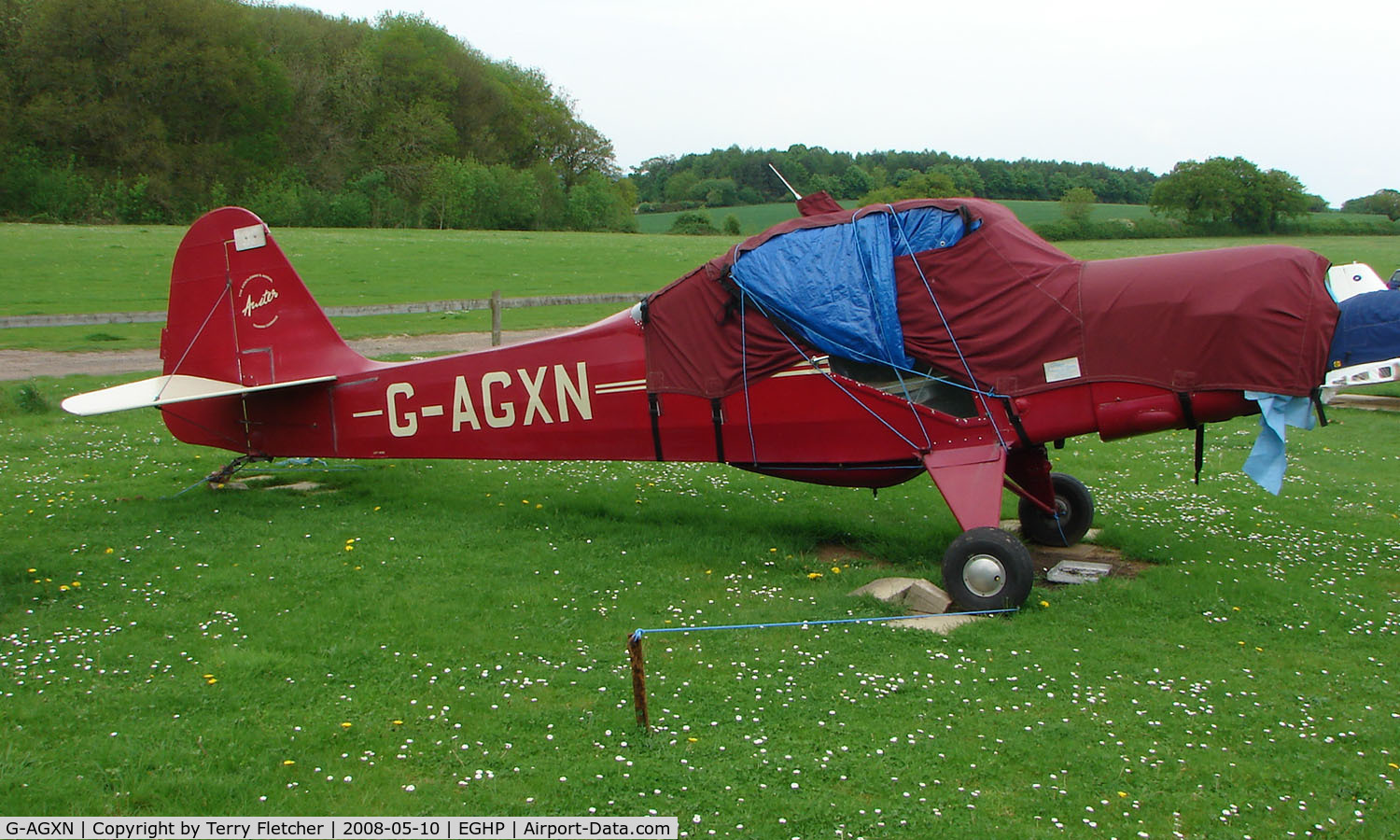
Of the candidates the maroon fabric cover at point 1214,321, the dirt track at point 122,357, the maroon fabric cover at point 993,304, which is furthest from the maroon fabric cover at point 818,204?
the dirt track at point 122,357

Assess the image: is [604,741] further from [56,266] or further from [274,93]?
[274,93]

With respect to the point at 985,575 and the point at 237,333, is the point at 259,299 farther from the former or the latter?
the point at 985,575

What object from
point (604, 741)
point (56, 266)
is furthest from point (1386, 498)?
point (56, 266)

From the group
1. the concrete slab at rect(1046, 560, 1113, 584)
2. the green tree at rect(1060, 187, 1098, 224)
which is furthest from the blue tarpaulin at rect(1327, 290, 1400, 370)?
the green tree at rect(1060, 187, 1098, 224)

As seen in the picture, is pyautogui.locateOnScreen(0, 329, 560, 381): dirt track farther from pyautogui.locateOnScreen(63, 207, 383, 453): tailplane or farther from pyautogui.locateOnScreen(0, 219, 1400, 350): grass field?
pyautogui.locateOnScreen(63, 207, 383, 453): tailplane

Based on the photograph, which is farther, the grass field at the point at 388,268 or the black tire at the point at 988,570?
the grass field at the point at 388,268

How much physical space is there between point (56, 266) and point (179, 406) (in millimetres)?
26096

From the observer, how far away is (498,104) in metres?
85.1

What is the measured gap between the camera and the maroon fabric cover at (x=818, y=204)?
29.3ft

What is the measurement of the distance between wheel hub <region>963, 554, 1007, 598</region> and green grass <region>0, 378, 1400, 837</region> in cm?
34

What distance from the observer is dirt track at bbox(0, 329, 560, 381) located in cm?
1819

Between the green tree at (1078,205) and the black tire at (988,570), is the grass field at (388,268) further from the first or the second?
the black tire at (988,570)

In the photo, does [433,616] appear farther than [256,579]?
No
